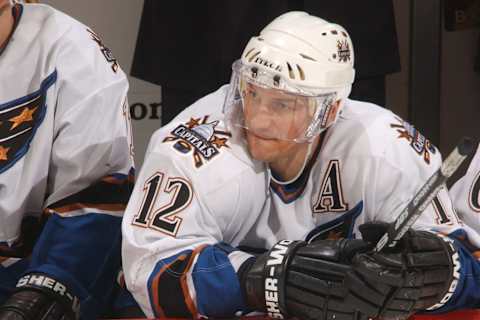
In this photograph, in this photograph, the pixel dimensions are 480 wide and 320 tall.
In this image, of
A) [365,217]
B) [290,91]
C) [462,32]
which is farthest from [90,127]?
[462,32]

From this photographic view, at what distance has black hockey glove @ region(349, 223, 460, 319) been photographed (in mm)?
1299

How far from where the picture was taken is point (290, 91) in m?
1.47

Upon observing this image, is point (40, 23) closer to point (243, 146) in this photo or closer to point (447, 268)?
point (243, 146)

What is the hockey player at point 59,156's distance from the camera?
161 centimetres

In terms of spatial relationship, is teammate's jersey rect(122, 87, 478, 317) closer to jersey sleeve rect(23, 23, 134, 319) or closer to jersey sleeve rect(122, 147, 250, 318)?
jersey sleeve rect(122, 147, 250, 318)

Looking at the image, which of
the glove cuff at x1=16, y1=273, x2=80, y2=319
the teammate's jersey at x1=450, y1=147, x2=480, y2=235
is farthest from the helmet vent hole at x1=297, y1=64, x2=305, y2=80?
the glove cuff at x1=16, y1=273, x2=80, y2=319

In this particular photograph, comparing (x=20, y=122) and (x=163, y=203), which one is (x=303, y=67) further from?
(x=20, y=122)

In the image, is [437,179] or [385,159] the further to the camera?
[385,159]

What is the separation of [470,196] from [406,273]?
363 millimetres

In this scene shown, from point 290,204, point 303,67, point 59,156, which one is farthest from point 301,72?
point 59,156

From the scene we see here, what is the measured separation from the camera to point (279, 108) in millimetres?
1487

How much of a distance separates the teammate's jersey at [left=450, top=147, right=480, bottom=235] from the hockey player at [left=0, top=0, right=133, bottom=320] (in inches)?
23.1

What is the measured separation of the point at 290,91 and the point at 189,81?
76 cm

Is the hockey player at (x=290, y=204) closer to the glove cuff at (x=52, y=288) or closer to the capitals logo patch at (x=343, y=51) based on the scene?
the capitals logo patch at (x=343, y=51)
